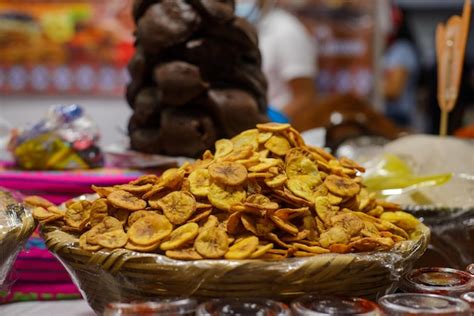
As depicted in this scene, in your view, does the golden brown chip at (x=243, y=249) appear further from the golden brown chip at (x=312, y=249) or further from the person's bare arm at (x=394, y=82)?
the person's bare arm at (x=394, y=82)

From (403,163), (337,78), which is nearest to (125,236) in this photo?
(403,163)

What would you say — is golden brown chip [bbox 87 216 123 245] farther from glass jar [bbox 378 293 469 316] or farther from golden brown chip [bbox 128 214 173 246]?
glass jar [bbox 378 293 469 316]

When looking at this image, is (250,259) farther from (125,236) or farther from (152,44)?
(152,44)

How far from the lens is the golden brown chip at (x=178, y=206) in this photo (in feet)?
2.60

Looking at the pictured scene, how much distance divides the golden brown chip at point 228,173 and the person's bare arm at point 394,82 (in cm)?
404

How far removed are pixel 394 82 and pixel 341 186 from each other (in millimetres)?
4038

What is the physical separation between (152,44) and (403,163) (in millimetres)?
506

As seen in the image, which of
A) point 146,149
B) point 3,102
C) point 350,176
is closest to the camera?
point 350,176

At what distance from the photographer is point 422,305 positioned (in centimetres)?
68

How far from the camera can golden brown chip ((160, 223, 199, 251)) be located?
0.76 meters

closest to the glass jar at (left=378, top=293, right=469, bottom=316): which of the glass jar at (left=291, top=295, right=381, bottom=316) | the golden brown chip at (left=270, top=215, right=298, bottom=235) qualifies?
the glass jar at (left=291, top=295, right=381, bottom=316)

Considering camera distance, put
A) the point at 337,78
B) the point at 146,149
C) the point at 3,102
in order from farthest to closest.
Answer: the point at 337,78 → the point at 3,102 → the point at 146,149

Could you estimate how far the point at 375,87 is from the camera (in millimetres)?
3373

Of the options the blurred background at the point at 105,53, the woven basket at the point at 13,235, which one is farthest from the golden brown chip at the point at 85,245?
the blurred background at the point at 105,53
